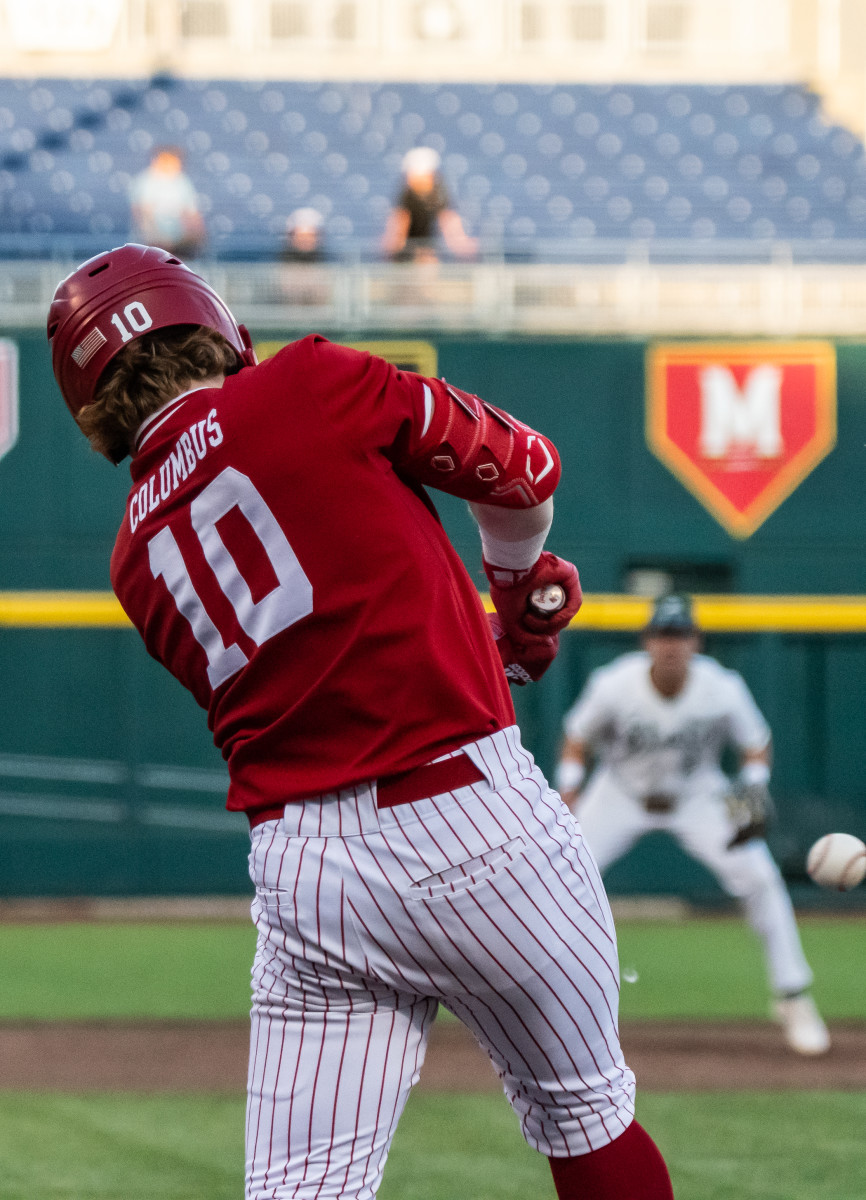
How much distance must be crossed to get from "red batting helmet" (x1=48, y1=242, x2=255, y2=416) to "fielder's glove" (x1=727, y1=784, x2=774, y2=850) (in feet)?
14.1

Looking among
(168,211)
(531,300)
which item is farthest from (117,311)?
(168,211)

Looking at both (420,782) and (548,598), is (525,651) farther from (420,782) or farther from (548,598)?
(420,782)

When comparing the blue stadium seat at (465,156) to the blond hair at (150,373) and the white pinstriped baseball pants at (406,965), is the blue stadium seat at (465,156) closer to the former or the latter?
the blond hair at (150,373)

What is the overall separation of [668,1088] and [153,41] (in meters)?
15.7

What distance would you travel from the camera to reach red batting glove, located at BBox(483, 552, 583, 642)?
97.7 inches

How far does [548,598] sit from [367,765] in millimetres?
530

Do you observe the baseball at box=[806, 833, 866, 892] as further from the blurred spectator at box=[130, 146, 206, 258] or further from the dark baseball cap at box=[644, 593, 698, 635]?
the blurred spectator at box=[130, 146, 206, 258]

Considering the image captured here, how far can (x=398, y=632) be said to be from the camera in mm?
2105

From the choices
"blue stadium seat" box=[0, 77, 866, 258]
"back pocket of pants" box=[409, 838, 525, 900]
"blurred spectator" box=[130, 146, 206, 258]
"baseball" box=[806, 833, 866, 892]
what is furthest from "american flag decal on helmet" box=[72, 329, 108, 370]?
"blue stadium seat" box=[0, 77, 866, 258]

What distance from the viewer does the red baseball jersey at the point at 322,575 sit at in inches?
82.9

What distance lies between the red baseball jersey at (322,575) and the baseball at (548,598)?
0.99 ft

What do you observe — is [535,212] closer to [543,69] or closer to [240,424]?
→ [543,69]

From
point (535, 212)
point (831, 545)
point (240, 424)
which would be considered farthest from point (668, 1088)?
point (535, 212)

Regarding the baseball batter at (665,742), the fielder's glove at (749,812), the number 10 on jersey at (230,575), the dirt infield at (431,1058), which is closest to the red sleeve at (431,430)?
the number 10 on jersey at (230,575)
